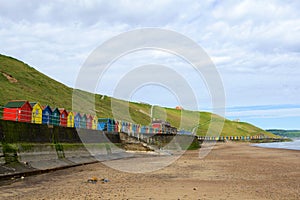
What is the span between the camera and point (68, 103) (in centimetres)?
8481

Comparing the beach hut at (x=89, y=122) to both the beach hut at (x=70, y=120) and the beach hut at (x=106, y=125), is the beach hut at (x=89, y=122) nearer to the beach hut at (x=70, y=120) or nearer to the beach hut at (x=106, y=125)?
the beach hut at (x=70, y=120)

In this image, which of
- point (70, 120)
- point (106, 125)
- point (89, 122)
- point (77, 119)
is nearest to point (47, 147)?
point (70, 120)

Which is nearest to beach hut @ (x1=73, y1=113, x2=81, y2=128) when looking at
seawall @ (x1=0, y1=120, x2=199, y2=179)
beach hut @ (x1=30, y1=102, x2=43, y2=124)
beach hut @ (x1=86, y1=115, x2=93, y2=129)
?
beach hut @ (x1=86, y1=115, x2=93, y2=129)

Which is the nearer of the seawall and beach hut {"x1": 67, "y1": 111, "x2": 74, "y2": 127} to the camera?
the seawall

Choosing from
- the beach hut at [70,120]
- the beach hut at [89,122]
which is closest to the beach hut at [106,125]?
the beach hut at [89,122]

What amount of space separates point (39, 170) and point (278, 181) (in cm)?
1215

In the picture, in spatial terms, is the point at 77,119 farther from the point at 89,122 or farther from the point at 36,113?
the point at 36,113

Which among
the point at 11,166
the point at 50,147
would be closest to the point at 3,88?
the point at 50,147

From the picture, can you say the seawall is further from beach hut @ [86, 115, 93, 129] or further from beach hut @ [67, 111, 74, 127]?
beach hut @ [67, 111, 74, 127]

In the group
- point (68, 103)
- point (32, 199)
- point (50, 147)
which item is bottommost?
point (32, 199)

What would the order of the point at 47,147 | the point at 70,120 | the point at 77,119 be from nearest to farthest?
the point at 47,147 → the point at 70,120 → the point at 77,119

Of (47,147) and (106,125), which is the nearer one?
(47,147)

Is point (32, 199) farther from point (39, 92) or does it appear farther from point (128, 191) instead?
point (39, 92)

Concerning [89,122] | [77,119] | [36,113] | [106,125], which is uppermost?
[36,113]
